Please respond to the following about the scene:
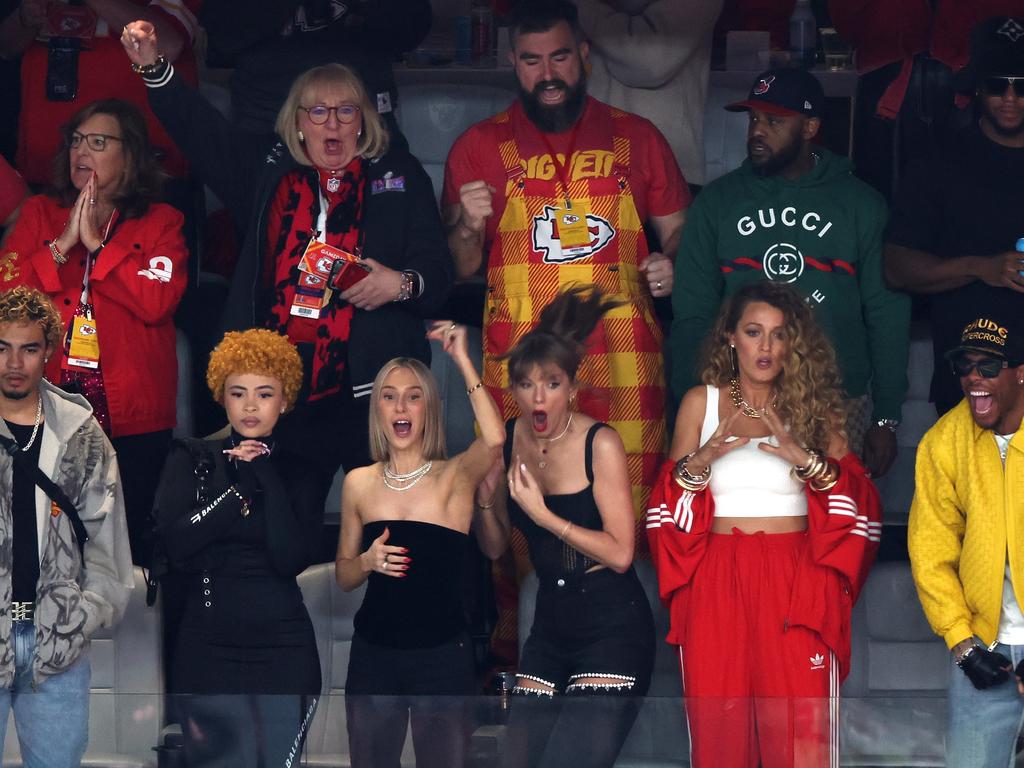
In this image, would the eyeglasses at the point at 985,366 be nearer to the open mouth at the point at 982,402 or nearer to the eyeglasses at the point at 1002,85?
the open mouth at the point at 982,402

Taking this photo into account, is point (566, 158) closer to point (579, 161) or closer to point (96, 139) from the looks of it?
point (579, 161)

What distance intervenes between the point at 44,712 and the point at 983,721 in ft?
7.10

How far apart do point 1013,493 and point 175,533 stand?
6.82ft

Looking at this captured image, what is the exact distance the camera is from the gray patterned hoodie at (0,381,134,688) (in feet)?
14.9

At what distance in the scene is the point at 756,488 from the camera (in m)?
4.94

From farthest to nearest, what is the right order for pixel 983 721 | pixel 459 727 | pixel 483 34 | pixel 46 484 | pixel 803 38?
pixel 483 34, pixel 803 38, pixel 46 484, pixel 983 721, pixel 459 727

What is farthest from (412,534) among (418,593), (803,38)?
(803,38)

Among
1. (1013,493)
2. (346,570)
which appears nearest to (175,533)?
(346,570)

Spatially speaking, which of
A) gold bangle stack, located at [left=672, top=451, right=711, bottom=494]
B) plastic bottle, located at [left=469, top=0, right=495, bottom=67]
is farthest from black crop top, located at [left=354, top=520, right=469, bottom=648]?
plastic bottle, located at [left=469, top=0, right=495, bottom=67]

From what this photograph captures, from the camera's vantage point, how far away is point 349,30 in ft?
19.9

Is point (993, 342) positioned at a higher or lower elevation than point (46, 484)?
higher

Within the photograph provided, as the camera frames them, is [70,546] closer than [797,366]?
Yes

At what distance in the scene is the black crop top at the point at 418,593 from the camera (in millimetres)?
4801

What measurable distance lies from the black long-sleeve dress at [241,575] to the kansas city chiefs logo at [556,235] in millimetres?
1118
